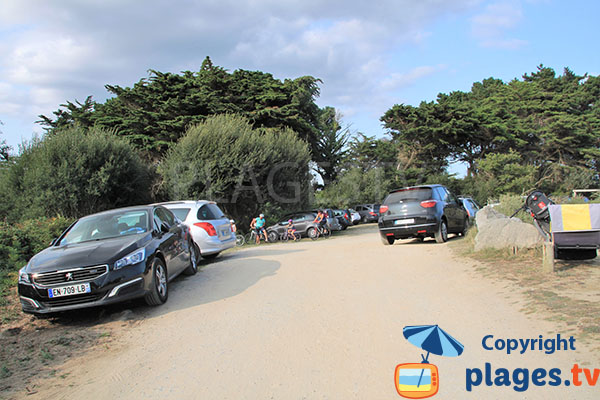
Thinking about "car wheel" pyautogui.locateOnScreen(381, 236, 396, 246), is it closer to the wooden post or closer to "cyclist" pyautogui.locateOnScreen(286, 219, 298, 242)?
the wooden post

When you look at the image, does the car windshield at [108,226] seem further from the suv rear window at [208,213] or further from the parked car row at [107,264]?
the suv rear window at [208,213]

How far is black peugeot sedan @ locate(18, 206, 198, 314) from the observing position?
254 inches

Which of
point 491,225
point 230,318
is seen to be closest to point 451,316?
point 230,318

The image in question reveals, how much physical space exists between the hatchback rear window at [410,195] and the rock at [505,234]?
2.83 m

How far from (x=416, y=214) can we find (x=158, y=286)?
8.57 metres

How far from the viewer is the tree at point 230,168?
2453 cm

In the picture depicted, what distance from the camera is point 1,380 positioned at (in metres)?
4.70

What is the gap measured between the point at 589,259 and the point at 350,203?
37392mm

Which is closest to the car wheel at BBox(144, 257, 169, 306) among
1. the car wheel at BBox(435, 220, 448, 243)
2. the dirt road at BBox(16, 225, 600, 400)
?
the dirt road at BBox(16, 225, 600, 400)

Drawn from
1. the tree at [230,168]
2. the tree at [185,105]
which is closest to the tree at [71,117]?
the tree at [185,105]

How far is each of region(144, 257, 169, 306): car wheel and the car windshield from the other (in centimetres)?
84

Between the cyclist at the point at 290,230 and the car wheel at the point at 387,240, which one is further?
the cyclist at the point at 290,230

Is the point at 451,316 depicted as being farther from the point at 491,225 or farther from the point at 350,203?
the point at 350,203

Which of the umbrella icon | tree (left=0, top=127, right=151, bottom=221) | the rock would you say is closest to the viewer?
the umbrella icon
